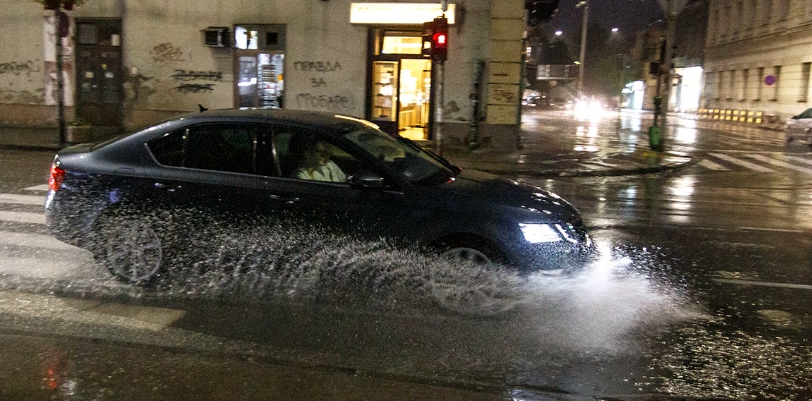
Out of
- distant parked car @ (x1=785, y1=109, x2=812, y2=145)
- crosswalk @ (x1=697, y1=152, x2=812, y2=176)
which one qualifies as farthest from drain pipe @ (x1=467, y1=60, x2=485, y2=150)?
distant parked car @ (x1=785, y1=109, x2=812, y2=145)

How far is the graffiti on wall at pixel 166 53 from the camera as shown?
21141 mm

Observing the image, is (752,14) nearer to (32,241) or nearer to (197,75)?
(197,75)

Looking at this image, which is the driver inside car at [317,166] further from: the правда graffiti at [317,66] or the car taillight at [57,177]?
the правда graffiti at [317,66]

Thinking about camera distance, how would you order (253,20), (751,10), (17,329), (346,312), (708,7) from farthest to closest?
(708,7)
(751,10)
(253,20)
(346,312)
(17,329)

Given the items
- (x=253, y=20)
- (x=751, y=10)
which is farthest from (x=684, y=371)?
(x=751, y=10)

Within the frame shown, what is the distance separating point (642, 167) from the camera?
17250 millimetres

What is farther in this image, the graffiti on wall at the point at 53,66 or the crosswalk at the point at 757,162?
the graffiti on wall at the point at 53,66

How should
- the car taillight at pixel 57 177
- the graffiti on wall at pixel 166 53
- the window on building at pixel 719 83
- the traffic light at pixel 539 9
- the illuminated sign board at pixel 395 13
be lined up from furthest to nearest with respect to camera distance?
the window on building at pixel 719 83
the traffic light at pixel 539 9
the graffiti on wall at pixel 166 53
the illuminated sign board at pixel 395 13
the car taillight at pixel 57 177

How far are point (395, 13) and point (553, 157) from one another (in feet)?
18.9

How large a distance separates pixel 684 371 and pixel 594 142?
20.6m

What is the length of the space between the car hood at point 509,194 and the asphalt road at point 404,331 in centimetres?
58

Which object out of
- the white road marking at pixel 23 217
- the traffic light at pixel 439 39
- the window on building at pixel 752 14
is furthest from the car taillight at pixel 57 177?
the window on building at pixel 752 14

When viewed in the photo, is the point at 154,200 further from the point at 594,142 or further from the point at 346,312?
the point at 594,142

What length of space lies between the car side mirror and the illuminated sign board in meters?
14.1
